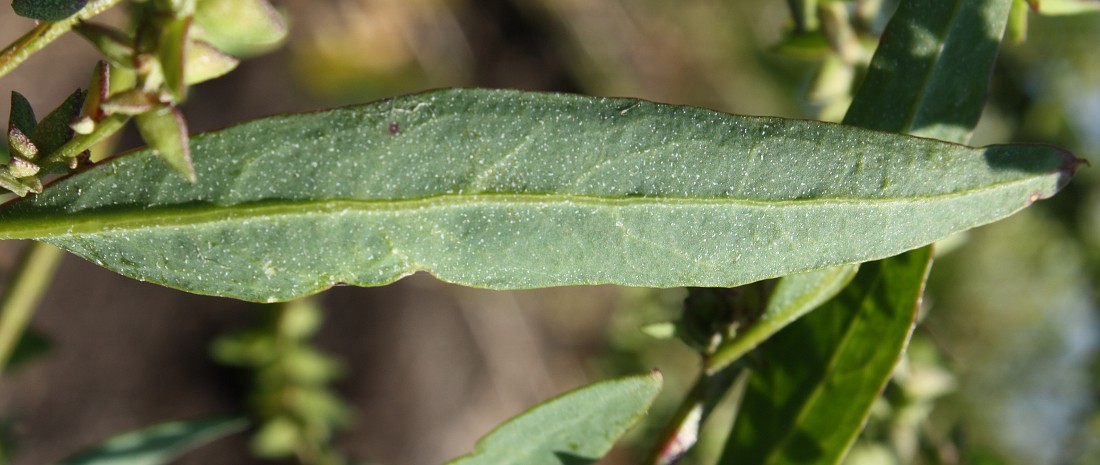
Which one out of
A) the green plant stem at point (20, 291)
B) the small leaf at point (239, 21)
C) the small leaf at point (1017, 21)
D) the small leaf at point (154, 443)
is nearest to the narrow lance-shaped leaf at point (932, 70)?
the small leaf at point (1017, 21)

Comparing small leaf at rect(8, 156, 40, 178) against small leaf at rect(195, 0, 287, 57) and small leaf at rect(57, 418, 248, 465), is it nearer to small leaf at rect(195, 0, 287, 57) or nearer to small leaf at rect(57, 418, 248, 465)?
small leaf at rect(195, 0, 287, 57)

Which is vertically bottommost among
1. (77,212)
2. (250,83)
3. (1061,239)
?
(1061,239)

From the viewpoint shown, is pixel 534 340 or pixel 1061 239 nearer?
pixel 1061 239

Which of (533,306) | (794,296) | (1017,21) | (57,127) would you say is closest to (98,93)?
(57,127)

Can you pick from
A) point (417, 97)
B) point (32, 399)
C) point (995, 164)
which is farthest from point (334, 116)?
point (32, 399)

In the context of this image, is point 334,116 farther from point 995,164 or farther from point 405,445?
point 405,445

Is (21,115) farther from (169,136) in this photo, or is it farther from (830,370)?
(830,370)
